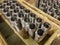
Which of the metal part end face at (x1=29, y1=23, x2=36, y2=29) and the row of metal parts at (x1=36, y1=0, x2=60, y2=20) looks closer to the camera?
the metal part end face at (x1=29, y1=23, x2=36, y2=29)

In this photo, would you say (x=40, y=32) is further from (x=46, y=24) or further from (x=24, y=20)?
(x=24, y=20)

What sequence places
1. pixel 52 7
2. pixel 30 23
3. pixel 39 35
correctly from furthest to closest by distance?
pixel 52 7 → pixel 30 23 → pixel 39 35

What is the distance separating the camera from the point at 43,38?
39.9 inches

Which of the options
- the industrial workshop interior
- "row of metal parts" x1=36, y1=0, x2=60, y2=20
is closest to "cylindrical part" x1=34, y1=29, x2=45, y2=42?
the industrial workshop interior

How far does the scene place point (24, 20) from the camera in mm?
1137

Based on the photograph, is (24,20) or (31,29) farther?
(24,20)

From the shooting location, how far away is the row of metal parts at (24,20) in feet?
3.32

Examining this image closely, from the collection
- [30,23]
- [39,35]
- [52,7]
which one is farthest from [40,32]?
[52,7]

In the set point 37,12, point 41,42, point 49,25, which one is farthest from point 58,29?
point 37,12

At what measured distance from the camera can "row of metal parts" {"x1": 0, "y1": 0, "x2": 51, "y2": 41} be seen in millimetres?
1012

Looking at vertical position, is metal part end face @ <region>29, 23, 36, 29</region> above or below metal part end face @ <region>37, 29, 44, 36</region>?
above

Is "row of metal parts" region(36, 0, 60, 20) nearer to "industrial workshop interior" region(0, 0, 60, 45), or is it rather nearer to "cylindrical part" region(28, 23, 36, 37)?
"industrial workshop interior" region(0, 0, 60, 45)

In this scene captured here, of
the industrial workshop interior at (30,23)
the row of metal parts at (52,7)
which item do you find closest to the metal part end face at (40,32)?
the industrial workshop interior at (30,23)

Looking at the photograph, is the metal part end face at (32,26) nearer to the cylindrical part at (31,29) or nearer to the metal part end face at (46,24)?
the cylindrical part at (31,29)
